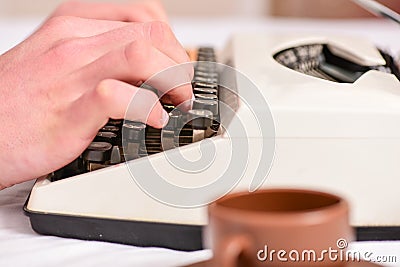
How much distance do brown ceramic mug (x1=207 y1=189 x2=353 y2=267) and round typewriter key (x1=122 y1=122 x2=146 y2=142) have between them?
0.26 meters

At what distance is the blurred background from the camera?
2881 mm

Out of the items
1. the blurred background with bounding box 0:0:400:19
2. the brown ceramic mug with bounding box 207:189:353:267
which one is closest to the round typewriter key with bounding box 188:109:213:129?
the brown ceramic mug with bounding box 207:189:353:267

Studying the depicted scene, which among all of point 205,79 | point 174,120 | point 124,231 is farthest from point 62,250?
point 205,79

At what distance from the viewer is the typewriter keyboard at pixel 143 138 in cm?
70

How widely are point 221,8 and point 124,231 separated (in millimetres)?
2423

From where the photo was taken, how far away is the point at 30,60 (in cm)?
77

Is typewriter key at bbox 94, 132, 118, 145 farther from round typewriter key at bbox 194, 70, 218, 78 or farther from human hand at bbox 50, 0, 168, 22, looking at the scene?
human hand at bbox 50, 0, 168, 22

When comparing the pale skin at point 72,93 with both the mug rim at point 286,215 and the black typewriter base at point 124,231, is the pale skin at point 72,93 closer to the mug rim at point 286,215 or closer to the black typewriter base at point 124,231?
the black typewriter base at point 124,231

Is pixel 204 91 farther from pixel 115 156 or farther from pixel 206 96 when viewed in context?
pixel 115 156

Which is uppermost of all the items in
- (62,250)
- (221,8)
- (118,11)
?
(221,8)

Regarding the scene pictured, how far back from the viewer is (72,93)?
2.32 ft

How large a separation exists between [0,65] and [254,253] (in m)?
0.46

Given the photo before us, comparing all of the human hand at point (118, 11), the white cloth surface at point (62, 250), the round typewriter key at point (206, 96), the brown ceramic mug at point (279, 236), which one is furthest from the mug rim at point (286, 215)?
the human hand at point (118, 11)

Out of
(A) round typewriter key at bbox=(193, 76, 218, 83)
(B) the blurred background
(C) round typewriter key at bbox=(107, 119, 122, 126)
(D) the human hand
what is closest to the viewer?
(C) round typewriter key at bbox=(107, 119, 122, 126)
